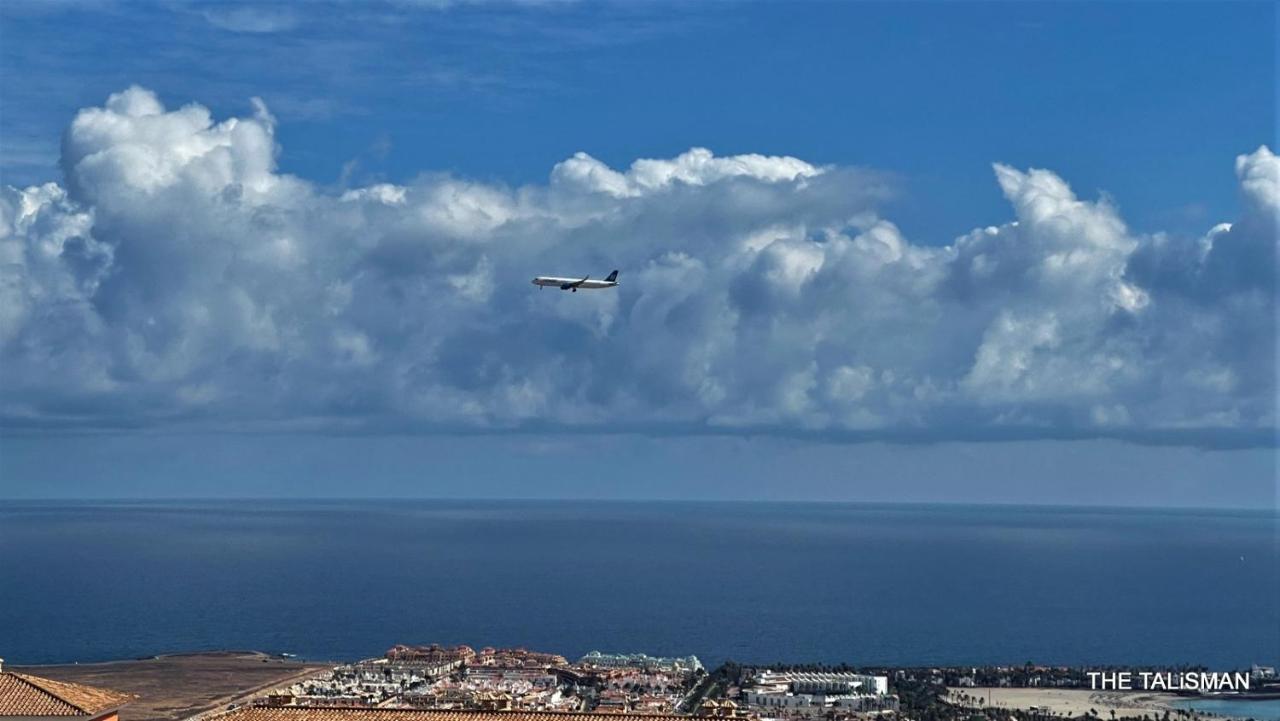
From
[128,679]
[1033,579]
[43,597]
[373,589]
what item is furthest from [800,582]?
[128,679]

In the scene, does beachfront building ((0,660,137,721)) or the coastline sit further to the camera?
the coastline

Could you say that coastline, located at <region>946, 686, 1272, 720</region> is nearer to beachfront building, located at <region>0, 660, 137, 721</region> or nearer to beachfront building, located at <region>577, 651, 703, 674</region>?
beachfront building, located at <region>577, 651, 703, 674</region>

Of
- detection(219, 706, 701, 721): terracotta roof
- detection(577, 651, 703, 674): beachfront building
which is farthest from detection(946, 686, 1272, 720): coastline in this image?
detection(219, 706, 701, 721): terracotta roof

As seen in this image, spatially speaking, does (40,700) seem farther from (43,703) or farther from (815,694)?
(815,694)

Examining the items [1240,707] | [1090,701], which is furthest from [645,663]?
[1240,707]

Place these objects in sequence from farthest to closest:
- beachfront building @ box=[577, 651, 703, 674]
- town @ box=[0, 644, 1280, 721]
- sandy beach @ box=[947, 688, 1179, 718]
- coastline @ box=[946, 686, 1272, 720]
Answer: beachfront building @ box=[577, 651, 703, 674] → sandy beach @ box=[947, 688, 1179, 718] → coastline @ box=[946, 686, 1272, 720] → town @ box=[0, 644, 1280, 721]

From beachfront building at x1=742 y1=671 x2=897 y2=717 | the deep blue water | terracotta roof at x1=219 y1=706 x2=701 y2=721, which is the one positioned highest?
the deep blue water

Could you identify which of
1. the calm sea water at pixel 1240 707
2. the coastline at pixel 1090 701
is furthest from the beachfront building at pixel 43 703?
the calm sea water at pixel 1240 707
